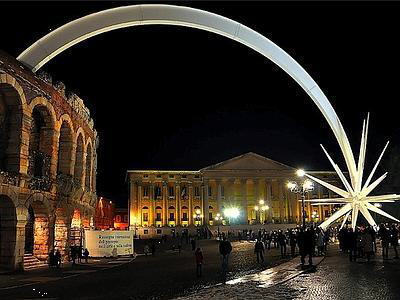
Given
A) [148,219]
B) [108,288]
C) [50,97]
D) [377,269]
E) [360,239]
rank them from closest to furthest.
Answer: [108,288], [377,269], [360,239], [50,97], [148,219]

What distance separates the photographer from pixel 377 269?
65.2 feet

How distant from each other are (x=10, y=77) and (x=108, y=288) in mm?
13440

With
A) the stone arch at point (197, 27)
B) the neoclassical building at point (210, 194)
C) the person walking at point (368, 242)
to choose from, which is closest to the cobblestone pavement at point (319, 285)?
the person walking at point (368, 242)

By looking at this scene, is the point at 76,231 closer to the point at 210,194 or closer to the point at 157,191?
the point at 157,191

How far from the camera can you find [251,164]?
107 m

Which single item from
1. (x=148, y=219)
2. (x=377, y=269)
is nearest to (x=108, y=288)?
(x=377, y=269)

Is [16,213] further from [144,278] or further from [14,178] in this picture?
[144,278]

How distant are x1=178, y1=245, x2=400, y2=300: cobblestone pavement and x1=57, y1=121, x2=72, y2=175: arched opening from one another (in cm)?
1889

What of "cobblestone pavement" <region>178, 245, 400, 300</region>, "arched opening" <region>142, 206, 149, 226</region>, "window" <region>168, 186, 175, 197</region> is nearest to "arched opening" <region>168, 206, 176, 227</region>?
"window" <region>168, 186, 175, 197</region>

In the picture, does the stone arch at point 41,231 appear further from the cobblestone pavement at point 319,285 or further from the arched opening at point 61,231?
the cobblestone pavement at point 319,285

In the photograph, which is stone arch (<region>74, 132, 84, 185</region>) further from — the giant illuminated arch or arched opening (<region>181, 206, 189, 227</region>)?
arched opening (<region>181, 206, 189, 227</region>)

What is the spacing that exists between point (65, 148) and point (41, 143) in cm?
289

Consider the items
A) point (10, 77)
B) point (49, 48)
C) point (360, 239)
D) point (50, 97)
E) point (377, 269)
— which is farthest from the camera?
point (49, 48)

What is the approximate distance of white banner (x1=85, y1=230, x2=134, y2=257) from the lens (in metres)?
34.1
